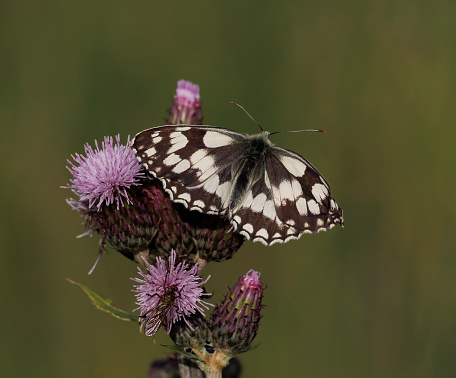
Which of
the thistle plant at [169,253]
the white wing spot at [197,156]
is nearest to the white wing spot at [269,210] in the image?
the thistle plant at [169,253]

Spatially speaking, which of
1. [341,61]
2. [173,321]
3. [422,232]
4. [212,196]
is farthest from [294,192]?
[341,61]

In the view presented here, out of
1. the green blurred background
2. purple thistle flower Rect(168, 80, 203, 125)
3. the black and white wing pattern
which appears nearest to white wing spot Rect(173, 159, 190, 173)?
the black and white wing pattern

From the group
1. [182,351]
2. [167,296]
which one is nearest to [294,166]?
[167,296]

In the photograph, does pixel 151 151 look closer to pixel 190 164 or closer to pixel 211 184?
pixel 190 164

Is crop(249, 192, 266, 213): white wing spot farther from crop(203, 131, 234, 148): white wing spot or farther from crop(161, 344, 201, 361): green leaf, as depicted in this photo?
crop(161, 344, 201, 361): green leaf

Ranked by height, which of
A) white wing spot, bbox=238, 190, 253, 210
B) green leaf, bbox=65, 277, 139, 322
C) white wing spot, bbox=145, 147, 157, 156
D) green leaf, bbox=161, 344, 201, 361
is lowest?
green leaf, bbox=161, 344, 201, 361

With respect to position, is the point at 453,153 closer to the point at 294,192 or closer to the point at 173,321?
the point at 294,192
